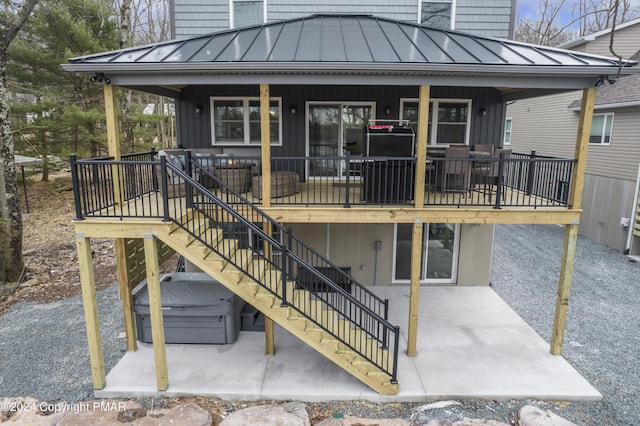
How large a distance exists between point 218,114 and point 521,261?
389 inches

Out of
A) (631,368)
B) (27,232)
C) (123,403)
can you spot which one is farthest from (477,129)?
(27,232)

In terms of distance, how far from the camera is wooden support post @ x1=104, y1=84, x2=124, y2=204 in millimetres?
6176

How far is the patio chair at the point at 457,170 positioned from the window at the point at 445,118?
2.15 m

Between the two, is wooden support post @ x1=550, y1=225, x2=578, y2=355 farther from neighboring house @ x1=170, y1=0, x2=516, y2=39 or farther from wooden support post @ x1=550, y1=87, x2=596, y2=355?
neighboring house @ x1=170, y1=0, x2=516, y2=39

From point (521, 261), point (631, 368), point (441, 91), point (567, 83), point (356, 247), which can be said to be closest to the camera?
point (567, 83)

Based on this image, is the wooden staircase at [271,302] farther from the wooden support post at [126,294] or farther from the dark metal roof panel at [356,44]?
the dark metal roof panel at [356,44]

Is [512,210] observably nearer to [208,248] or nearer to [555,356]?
[555,356]

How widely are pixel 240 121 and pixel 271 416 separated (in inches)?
249

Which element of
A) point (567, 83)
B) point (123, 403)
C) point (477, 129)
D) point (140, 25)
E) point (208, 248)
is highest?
point (140, 25)

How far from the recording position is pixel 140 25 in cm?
2359

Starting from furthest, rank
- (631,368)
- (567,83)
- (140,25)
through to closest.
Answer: (140,25), (631,368), (567,83)

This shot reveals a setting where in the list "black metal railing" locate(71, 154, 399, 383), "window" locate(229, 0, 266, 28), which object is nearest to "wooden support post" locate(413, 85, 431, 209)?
"black metal railing" locate(71, 154, 399, 383)

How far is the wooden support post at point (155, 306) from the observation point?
567cm

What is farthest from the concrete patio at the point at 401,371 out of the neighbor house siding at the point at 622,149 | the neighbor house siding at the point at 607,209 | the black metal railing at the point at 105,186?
the neighbor house siding at the point at 622,149
